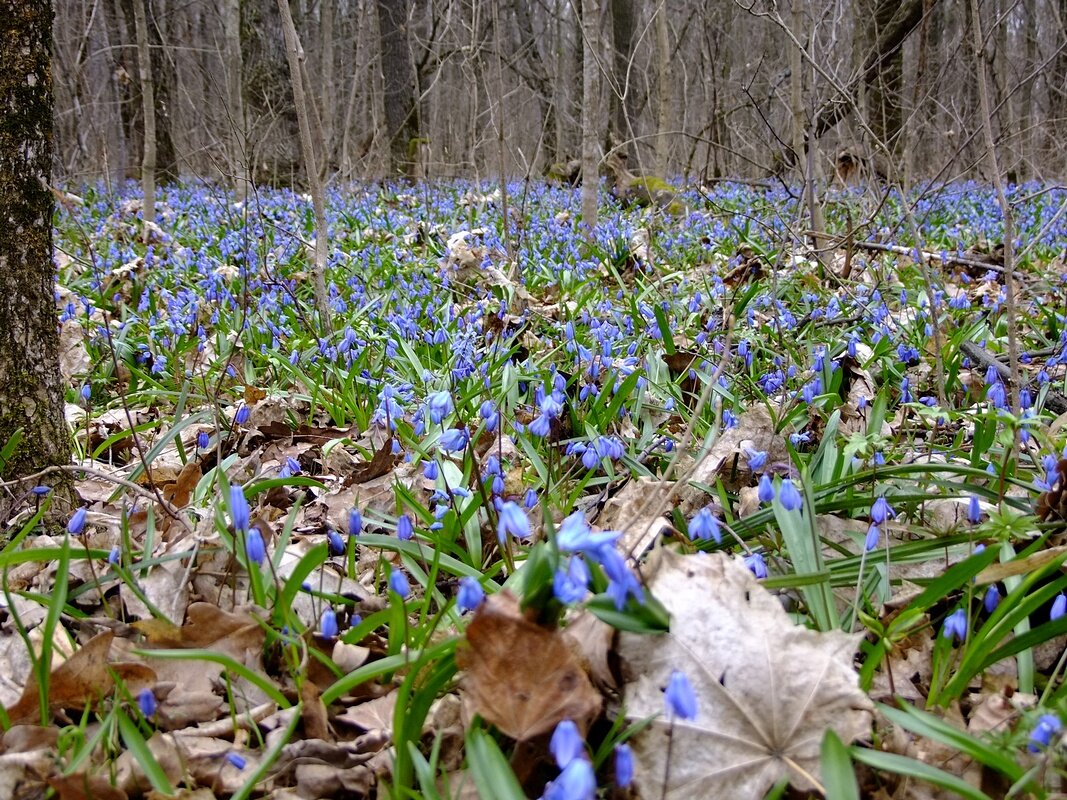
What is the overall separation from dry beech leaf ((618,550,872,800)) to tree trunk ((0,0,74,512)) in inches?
75.2

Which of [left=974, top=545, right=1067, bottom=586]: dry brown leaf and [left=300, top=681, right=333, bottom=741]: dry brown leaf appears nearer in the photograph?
[left=300, top=681, right=333, bottom=741]: dry brown leaf

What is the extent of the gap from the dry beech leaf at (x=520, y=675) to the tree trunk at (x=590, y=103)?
5693 mm

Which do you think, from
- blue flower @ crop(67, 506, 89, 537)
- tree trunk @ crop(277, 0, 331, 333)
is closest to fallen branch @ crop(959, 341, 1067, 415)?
blue flower @ crop(67, 506, 89, 537)

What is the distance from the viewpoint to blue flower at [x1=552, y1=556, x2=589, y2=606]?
1299mm

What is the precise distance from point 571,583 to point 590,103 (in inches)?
234

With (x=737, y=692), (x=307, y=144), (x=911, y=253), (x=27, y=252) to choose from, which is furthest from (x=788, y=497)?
(x=911, y=253)

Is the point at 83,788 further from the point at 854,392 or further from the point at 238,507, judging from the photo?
the point at 854,392

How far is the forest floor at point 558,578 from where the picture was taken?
55.9 inches

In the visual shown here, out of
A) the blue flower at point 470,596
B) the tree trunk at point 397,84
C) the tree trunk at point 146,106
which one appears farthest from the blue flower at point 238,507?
the tree trunk at point 397,84

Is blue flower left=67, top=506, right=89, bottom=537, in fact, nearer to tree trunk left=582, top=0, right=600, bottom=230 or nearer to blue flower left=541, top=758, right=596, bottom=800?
blue flower left=541, top=758, right=596, bottom=800

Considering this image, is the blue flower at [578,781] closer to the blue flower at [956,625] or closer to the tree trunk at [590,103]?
the blue flower at [956,625]

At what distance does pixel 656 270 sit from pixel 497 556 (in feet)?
13.4

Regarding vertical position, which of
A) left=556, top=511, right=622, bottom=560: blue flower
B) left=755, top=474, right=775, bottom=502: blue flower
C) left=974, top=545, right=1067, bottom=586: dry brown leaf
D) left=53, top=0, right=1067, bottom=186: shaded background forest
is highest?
left=53, top=0, right=1067, bottom=186: shaded background forest

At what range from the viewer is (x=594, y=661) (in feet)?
5.03
